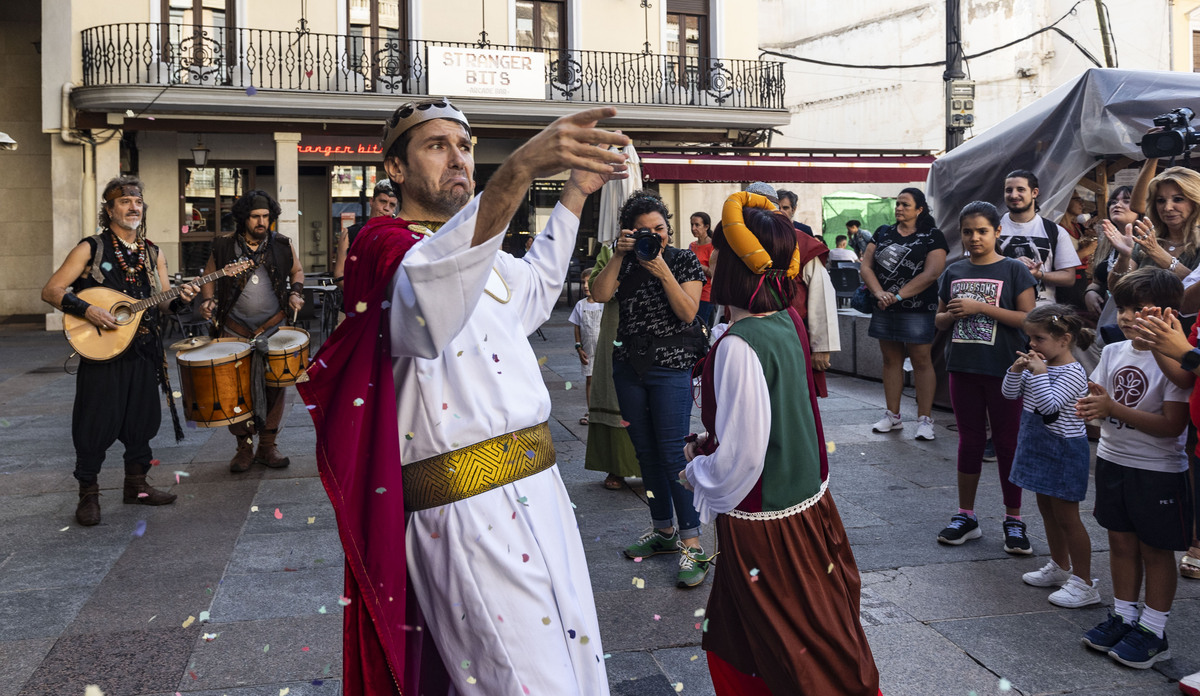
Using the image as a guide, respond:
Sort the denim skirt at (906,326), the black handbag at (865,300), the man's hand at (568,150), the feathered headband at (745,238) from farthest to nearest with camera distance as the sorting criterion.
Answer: the black handbag at (865,300) < the denim skirt at (906,326) < the feathered headband at (745,238) < the man's hand at (568,150)

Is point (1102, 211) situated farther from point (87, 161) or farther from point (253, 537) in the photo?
point (87, 161)

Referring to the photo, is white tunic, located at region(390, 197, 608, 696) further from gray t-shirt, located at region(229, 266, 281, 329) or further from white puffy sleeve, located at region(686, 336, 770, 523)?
gray t-shirt, located at region(229, 266, 281, 329)

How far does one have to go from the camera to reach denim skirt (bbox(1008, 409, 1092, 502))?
418cm

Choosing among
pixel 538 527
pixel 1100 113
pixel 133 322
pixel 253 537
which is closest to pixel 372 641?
pixel 538 527

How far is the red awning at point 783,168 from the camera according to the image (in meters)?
18.4

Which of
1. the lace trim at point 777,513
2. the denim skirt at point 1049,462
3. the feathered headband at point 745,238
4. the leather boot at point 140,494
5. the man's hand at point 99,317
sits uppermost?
the feathered headband at point 745,238

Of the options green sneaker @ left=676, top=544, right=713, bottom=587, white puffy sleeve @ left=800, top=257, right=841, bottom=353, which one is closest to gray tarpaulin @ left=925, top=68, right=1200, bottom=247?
white puffy sleeve @ left=800, top=257, right=841, bottom=353

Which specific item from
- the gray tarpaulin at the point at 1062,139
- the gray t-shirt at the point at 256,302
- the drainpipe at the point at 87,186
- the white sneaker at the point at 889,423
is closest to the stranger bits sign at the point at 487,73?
the drainpipe at the point at 87,186

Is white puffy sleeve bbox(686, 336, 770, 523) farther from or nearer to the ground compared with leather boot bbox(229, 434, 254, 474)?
farther from the ground

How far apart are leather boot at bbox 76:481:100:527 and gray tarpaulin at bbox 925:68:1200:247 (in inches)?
303

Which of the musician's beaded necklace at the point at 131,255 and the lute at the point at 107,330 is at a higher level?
the musician's beaded necklace at the point at 131,255

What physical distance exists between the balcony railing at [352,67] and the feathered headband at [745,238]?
1660 cm

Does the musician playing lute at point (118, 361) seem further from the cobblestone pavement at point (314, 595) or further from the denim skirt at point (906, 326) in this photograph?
the denim skirt at point (906, 326)

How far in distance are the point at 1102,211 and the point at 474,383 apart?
7943mm
